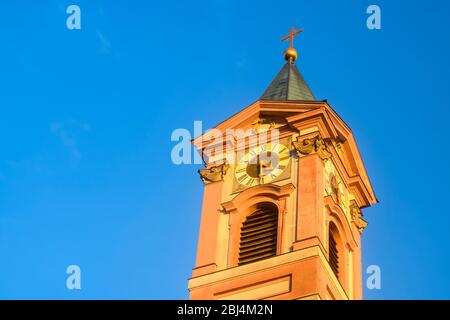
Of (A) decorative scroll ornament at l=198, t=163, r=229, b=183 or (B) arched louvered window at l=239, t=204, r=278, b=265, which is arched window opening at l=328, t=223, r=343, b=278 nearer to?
(B) arched louvered window at l=239, t=204, r=278, b=265

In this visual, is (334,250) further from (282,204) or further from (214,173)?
(214,173)

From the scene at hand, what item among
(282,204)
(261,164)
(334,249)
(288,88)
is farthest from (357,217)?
(288,88)

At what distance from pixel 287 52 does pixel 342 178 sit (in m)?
8.21

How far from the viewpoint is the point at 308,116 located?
43.4m

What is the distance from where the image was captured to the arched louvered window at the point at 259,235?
40.2 m

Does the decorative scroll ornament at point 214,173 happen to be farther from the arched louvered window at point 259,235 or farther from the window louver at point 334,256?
the window louver at point 334,256

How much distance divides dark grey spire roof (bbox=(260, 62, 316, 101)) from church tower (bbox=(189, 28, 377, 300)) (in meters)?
0.10

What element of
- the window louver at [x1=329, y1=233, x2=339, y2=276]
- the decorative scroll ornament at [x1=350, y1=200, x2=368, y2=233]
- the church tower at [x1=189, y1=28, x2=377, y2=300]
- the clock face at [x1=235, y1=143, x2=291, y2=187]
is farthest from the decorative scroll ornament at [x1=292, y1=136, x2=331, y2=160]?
the window louver at [x1=329, y1=233, x2=339, y2=276]

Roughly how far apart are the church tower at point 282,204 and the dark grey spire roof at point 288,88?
0.10m

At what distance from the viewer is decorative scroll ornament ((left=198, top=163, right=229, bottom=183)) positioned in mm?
43594

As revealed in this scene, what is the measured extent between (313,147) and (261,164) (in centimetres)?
203
